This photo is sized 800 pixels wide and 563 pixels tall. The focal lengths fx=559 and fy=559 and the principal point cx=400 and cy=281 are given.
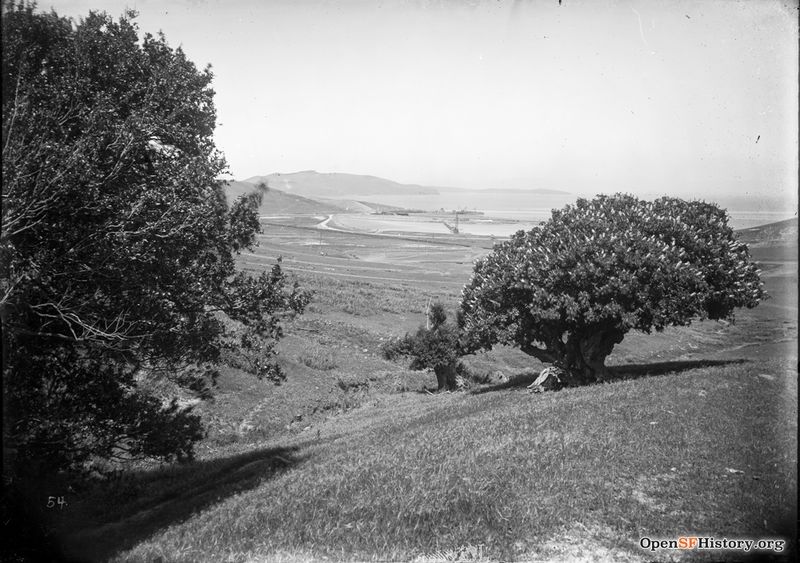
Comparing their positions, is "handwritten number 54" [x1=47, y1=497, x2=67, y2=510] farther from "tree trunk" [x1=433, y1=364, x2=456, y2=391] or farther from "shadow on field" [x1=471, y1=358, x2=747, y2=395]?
"tree trunk" [x1=433, y1=364, x2=456, y2=391]

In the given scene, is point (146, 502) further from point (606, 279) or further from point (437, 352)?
point (437, 352)

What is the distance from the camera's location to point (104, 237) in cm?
1006

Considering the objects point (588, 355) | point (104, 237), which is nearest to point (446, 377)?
point (588, 355)

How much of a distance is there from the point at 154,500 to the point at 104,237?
893 centimetres

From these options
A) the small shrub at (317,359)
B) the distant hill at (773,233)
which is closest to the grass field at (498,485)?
the small shrub at (317,359)

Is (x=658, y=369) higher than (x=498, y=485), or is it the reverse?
(x=498, y=485)

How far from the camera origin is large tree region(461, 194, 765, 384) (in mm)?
21906

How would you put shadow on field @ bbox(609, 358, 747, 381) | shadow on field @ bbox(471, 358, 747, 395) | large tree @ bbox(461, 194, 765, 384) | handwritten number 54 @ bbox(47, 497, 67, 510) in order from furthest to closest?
1. shadow on field @ bbox(609, 358, 747, 381)
2. shadow on field @ bbox(471, 358, 747, 395)
3. large tree @ bbox(461, 194, 765, 384)
4. handwritten number 54 @ bbox(47, 497, 67, 510)

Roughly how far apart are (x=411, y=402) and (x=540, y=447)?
18.9 metres

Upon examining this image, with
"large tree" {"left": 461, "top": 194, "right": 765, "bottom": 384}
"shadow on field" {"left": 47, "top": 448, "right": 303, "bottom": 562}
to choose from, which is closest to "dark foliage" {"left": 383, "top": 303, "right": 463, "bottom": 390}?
"large tree" {"left": 461, "top": 194, "right": 765, "bottom": 384}

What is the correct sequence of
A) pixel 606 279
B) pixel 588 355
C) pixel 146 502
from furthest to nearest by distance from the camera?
pixel 588 355
pixel 606 279
pixel 146 502

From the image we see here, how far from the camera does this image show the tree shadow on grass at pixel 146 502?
35.9ft

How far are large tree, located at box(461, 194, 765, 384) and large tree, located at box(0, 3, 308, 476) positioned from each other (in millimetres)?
12370

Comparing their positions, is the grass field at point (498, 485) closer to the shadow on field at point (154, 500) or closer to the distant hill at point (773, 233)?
the shadow on field at point (154, 500)
